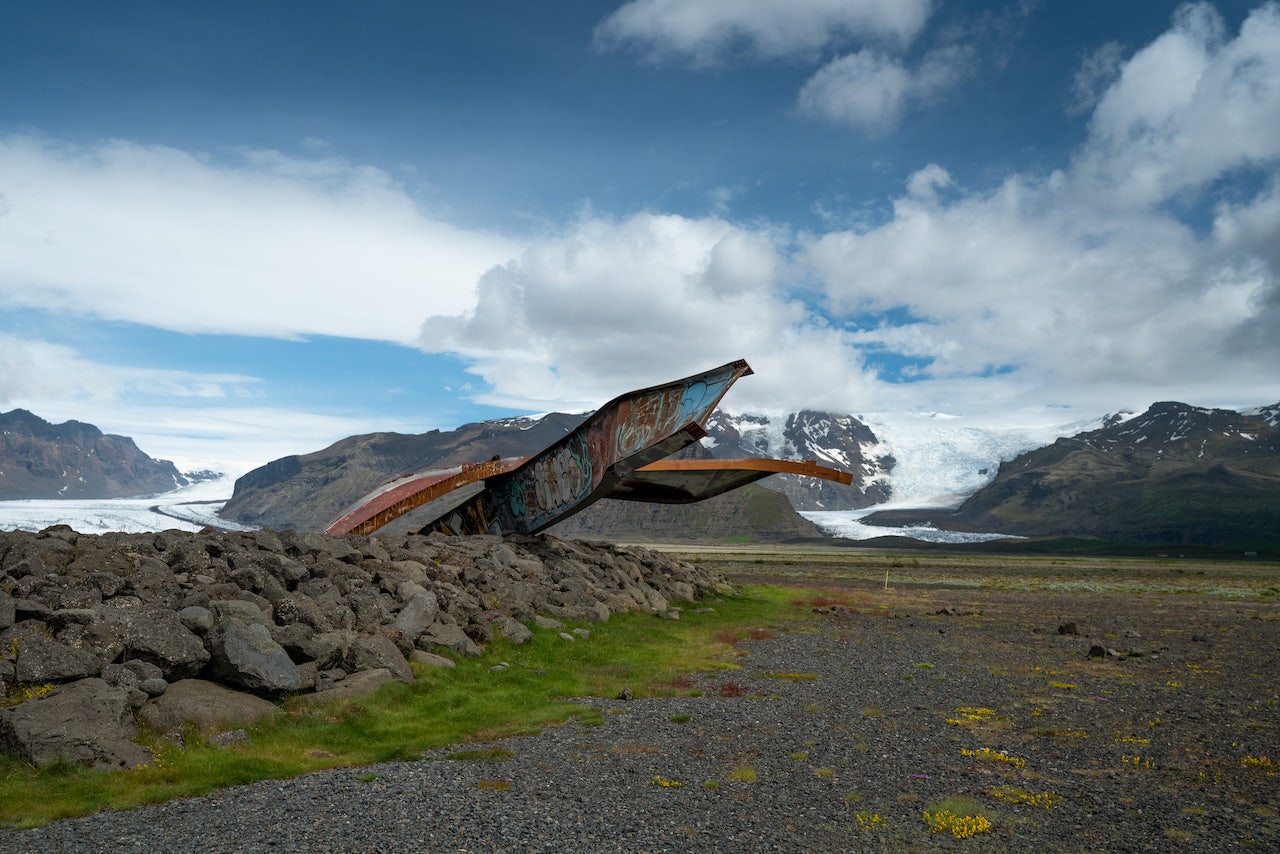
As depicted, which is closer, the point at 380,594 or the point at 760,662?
the point at 380,594

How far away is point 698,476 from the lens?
36.8 m

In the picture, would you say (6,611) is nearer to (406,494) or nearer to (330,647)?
(330,647)

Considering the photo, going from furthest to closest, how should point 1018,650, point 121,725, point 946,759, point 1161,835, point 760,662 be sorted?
point 1018,650
point 760,662
point 946,759
point 121,725
point 1161,835

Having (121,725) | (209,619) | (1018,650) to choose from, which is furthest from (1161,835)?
(1018,650)

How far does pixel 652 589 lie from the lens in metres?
35.5

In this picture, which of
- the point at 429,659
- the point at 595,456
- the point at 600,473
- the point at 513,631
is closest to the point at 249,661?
the point at 429,659

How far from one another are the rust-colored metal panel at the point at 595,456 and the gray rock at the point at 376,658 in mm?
14125

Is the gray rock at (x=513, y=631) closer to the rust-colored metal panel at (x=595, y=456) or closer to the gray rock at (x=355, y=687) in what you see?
the gray rock at (x=355, y=687)

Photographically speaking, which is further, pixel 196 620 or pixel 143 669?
pixel 196 620

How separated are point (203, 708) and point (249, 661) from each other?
1212 millimetres

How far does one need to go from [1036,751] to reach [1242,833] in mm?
3897

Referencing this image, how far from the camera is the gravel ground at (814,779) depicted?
33.2 ft

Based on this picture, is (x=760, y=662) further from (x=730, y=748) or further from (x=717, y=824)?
(x=717, y=824)

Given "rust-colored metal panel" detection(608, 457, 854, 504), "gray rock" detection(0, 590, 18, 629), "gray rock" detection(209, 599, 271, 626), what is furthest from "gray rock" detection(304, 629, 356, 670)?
"rust-colored metal panel" detection(608, 457, 854, 504)
